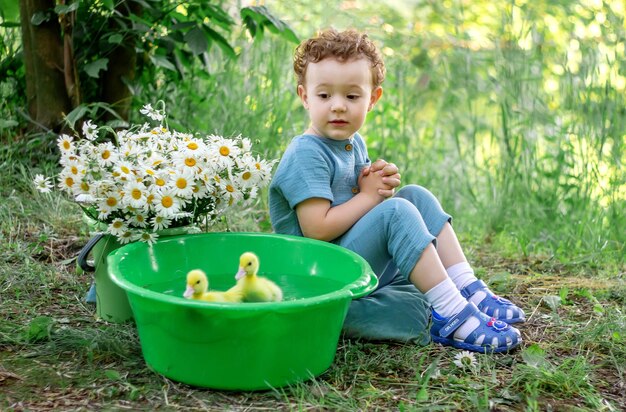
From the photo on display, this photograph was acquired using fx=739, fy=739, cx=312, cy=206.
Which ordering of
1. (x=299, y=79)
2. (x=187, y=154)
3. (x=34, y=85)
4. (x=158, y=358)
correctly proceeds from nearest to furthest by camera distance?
(x=158, y=358), (x=187, y=154), (x=299, y=79), (x=34, y=85)

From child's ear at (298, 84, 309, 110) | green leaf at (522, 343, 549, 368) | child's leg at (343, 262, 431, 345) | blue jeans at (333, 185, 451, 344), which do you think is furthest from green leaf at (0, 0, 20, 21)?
green leaf at (522, 343, 549, 368)

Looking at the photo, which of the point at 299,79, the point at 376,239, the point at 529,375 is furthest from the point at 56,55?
the point at 529,375

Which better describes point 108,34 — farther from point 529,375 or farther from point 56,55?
point 529,375

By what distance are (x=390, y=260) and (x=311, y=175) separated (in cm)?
34

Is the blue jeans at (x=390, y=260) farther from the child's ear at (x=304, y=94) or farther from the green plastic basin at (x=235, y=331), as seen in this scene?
the child's ear at (x=304, y=94)

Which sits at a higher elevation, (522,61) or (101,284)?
(522,61)

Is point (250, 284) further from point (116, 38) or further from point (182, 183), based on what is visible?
point (116, 38)

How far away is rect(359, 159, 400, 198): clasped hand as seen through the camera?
2156 mm

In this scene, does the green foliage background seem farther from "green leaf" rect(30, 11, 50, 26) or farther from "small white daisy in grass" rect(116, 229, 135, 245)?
"small white daisy in grass" rect(116, 229, 135, 245)

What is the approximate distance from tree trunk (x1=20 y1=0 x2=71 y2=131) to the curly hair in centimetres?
144

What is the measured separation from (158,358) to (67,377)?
23cm

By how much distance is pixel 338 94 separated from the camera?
217 centimetres

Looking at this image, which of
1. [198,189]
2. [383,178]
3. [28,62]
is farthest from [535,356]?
[28,62]

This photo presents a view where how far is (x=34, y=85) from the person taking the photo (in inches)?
131
